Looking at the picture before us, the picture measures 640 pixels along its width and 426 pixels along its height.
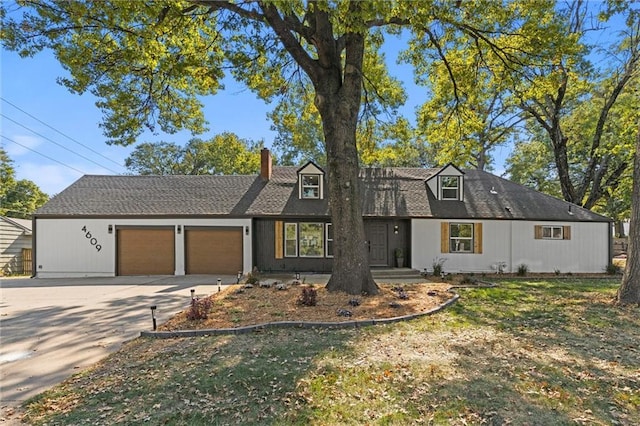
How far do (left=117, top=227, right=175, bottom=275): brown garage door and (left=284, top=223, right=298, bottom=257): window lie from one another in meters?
4.85

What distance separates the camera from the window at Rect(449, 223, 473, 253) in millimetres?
14695

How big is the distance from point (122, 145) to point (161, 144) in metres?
30.9

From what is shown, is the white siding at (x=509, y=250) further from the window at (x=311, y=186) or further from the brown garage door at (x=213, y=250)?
the brown garage door at (x=213, y=250)

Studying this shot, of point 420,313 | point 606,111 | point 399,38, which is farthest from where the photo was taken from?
point 606,111

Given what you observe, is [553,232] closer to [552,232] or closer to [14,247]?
[552,232]

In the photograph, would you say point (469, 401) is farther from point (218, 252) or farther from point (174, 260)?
point (174, 260)

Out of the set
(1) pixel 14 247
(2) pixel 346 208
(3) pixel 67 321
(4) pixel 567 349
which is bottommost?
(3) pixel 67 321

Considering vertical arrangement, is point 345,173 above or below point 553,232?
above

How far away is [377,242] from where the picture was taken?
49.0 feet

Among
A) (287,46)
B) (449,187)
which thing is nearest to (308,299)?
(287,46)

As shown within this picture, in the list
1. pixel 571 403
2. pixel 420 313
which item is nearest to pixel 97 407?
pixel 571 403

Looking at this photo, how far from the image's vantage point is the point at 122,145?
11719 mm

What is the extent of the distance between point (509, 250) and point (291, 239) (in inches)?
374

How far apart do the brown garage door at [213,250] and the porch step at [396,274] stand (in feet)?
19.2
